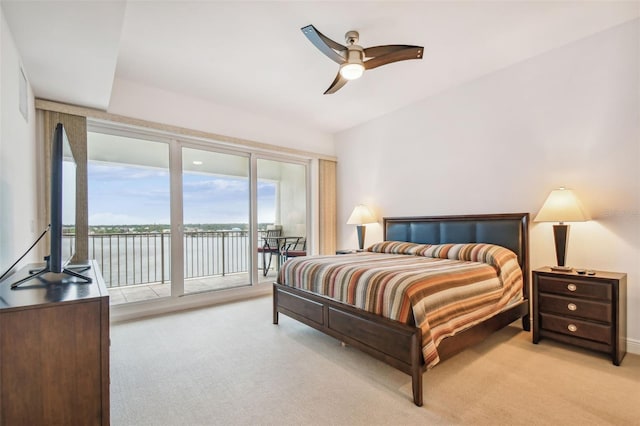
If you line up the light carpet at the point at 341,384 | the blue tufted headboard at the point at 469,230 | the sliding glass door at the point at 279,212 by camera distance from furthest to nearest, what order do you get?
the sliding glass door at the point at 279,212, the blue tufted headboard at the point at 469,230, the light carpet at the point at 341,384

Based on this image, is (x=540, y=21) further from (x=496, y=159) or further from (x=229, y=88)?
(x=229, y=88)

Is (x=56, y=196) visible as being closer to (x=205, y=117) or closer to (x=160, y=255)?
(x=205, y=117)

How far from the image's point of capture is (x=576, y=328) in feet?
8.09

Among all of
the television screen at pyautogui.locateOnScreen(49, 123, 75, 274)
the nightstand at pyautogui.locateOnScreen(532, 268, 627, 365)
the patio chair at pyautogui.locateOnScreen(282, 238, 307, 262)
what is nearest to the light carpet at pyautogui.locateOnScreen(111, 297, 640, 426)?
the nightstand at pyautogui.locateOnScreen(532, 268, 627, 365)

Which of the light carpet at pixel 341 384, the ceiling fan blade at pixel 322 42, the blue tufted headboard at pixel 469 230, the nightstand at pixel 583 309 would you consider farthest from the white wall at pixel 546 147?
the ceiling fan blade at pixel 322 42

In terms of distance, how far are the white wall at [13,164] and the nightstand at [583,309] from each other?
3921mm

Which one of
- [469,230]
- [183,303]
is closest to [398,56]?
[469,230]

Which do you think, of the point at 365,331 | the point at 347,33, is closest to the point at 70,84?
the point at 347,33

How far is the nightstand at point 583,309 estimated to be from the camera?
90.7 inches

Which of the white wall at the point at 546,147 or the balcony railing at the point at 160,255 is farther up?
the white wall at the point at 546,147

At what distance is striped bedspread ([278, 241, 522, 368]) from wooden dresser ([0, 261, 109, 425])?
1.58 m

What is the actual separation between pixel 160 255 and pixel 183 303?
1229mm

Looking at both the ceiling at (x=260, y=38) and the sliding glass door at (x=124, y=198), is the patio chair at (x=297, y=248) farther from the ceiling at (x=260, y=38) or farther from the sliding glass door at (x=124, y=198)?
the ceiling at (x=260, y=38)

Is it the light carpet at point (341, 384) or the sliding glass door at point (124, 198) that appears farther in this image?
the sliding glass door at point (124, 198)
